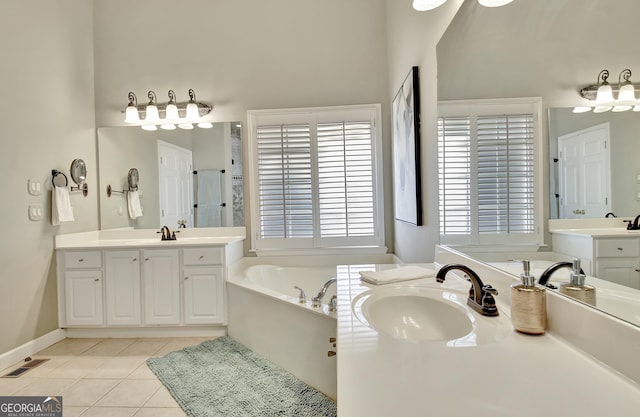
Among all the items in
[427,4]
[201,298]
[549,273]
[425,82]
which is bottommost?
[201,298]

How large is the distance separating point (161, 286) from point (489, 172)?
265 cm

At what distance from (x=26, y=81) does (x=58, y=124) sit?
0.40 metres

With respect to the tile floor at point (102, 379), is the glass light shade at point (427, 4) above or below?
above

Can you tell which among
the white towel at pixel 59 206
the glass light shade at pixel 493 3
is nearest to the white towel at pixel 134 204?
the white towel at pixel 59 206

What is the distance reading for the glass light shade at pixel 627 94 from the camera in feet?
2.11

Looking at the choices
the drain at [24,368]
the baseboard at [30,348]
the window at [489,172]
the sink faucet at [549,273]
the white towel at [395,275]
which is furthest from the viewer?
the baseboard at [30,348]

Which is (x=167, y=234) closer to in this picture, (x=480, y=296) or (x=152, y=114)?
(x=152, y=114)

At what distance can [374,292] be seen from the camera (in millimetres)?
1225

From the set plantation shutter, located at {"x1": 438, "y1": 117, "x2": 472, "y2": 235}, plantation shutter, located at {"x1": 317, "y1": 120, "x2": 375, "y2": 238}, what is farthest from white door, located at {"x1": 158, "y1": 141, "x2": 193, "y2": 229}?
plantation shutter, located at {"x1": 438, "y1": 117, "x2": 472, "y2": 235}

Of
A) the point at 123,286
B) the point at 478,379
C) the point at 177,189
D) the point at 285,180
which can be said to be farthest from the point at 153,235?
the point at 478,379

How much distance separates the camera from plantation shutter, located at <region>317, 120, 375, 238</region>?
3064mm

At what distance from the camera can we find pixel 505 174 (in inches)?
45.4

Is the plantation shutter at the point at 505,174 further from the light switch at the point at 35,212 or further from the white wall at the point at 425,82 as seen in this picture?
the light switch at the point at 35,212

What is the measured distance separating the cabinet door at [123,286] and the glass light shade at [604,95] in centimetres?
306
